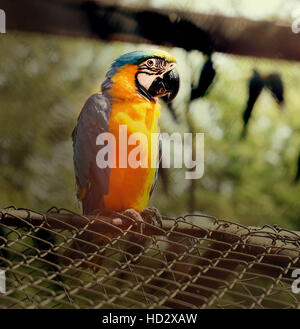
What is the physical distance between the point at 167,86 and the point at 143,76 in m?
0.12

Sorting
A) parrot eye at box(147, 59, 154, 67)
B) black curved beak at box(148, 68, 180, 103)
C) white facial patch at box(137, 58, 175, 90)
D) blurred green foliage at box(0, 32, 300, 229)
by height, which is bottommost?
blurred green foliage at box(0, 32, 300, 229)

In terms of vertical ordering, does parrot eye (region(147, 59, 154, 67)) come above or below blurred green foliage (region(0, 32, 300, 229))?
above

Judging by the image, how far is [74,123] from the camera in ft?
10.5

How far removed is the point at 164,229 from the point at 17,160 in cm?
230

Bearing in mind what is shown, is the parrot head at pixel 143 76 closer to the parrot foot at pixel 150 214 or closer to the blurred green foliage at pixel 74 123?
the parrot foot at pixel 150 214

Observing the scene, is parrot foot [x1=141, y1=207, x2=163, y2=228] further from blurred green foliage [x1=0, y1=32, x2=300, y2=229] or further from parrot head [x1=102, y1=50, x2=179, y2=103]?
blurred green foliage [x1=0, y1=32, x2=300, y2=229]

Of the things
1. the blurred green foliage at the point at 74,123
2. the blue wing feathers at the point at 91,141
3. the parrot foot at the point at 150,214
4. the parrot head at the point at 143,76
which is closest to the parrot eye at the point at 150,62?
the parrot head at the point at 143,76

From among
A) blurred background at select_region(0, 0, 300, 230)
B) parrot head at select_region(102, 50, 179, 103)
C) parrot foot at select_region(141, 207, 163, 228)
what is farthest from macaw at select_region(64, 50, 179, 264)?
blurred background at select_region(0, 0, 300, 230)

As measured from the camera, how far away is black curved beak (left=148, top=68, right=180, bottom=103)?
5.40 ft

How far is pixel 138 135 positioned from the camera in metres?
1.48

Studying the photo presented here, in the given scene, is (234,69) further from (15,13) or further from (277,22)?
(15,13)

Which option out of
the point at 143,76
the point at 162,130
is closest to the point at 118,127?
the point at 143,76

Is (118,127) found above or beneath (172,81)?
beneath

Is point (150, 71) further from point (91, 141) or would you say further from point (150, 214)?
point (150, 214)
